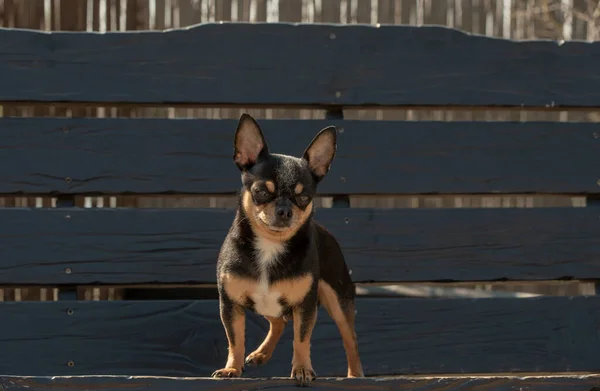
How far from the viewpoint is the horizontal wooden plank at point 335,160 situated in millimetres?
3672

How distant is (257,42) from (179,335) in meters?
Answer: 1.20

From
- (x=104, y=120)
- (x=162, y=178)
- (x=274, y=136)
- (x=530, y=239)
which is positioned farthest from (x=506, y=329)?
(x=104, y=120)

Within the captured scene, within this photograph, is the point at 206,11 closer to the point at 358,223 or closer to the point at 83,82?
the point at 83,82

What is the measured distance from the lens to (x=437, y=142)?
151 inches

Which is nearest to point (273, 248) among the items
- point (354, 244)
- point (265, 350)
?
point (265, 350)

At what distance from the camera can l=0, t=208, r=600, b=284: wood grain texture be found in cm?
364

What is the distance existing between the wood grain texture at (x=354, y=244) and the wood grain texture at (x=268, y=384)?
99 centimetres

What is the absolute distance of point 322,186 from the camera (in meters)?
3.77

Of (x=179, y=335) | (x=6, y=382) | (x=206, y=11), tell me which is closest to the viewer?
(x=6, y=382)

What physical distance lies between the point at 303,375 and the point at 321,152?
0.67 meters

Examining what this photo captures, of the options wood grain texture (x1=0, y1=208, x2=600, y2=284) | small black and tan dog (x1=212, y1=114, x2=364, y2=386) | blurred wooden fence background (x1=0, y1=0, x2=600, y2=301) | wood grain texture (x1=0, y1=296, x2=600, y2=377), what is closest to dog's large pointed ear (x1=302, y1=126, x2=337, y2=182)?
small black and tan dog (x1=212, y1=114, x2=364, y2=386)

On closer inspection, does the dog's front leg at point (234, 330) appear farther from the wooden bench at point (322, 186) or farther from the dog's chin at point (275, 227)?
the wooden bench at point (322, 186)

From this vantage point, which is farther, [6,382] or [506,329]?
[506,329]

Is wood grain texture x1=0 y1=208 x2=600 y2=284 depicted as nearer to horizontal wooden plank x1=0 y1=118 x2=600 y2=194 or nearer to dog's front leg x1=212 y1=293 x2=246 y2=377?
horizontal wooden plank x1=0 y1=118 x2=600 y2=194
